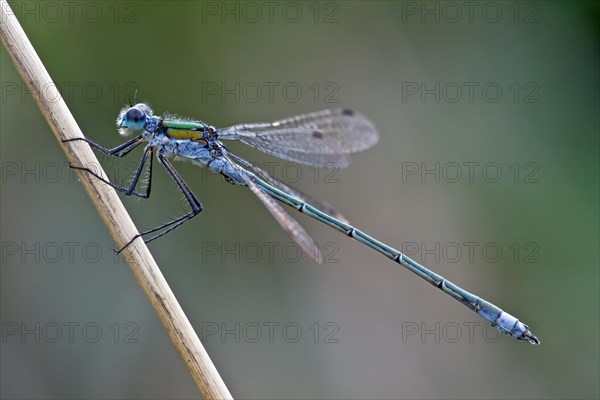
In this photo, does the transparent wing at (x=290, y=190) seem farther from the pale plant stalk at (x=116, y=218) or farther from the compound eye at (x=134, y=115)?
the pale plant stalk at (x=116, y=218)

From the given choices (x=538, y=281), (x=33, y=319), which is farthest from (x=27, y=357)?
(x=538, y=281)

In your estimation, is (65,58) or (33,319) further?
(65,58)

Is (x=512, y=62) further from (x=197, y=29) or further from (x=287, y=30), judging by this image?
(x=197, y=29)

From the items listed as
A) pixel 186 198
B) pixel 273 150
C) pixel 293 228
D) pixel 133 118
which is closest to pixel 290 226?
pixel 293 228

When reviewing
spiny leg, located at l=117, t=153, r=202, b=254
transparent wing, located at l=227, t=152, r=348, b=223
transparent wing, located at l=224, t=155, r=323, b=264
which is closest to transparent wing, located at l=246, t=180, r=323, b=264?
transparent wing, located at l=224, t=155, r=323, b=264

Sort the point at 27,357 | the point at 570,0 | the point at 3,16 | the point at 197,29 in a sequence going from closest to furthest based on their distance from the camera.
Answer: the point at 3,16 < the point at 27,357 < the point at 197,29 < the point at 570,0

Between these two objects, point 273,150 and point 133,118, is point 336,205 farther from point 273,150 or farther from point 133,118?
point 133,118

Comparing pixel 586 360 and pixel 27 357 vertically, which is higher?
pixel 27 357

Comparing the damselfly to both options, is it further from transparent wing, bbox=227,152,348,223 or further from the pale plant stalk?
the pale plant stalk
